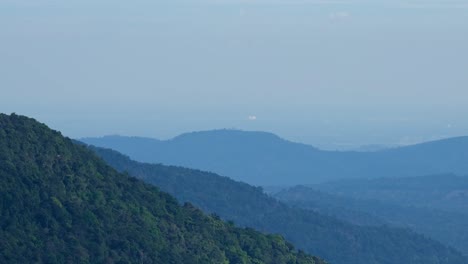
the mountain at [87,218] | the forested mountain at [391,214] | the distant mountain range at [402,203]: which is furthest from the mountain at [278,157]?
the mountain at [87,218]

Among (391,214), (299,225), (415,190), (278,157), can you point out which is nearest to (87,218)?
(299,225)

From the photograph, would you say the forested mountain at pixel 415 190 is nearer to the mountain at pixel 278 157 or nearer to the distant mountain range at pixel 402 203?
the distant mountain range at pixel 402 203

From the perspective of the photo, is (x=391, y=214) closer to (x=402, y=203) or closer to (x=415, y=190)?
(x=402, y=203)

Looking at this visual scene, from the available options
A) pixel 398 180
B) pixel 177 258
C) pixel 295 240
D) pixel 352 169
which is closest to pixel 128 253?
pixel 177 258

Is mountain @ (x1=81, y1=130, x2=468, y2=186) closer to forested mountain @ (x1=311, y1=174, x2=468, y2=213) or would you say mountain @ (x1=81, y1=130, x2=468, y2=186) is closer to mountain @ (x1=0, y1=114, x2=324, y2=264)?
forested mountain @ (x1=311, y1=174, x2=468, y2=213)

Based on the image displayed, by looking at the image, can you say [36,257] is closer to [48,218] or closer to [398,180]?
[48,218]

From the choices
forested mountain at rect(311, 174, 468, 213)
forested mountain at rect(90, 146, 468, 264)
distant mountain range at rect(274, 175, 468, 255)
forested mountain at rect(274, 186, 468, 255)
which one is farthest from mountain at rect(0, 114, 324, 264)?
forested mountain at rect(311, 174, 468, 213)
